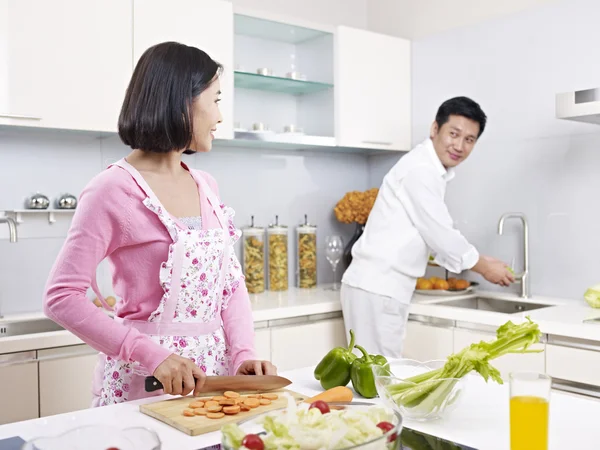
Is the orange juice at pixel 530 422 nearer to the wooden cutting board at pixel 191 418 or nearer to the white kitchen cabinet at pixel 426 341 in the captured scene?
the wooden cutting board at pixel 191 418

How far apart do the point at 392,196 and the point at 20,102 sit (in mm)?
1479

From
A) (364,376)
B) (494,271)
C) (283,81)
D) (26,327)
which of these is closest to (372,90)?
(283,81)

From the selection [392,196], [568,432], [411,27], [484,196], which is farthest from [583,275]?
[568,432]

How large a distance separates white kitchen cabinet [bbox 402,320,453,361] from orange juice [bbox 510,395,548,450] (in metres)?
1.79

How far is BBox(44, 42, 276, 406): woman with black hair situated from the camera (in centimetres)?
141

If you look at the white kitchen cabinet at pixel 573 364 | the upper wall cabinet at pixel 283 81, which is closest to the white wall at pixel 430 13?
the upper wall cabinet at pixel 283 81

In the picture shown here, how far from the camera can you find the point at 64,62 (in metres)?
2.47

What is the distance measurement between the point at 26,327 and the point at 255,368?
1416 millimetres

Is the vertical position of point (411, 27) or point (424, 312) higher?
point (411, 27)

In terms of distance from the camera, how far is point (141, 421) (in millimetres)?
1246

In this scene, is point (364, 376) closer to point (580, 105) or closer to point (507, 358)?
point (507, 358)

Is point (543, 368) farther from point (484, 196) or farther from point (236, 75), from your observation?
point (236, 75)

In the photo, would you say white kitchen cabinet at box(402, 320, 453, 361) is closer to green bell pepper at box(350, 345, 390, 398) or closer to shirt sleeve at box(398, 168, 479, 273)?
shirt sleeve at box(398, 168, 479, 273)

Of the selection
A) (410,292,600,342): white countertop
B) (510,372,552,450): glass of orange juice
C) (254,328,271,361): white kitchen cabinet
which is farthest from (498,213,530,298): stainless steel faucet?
(510,372,552,450): glass of orange juice
